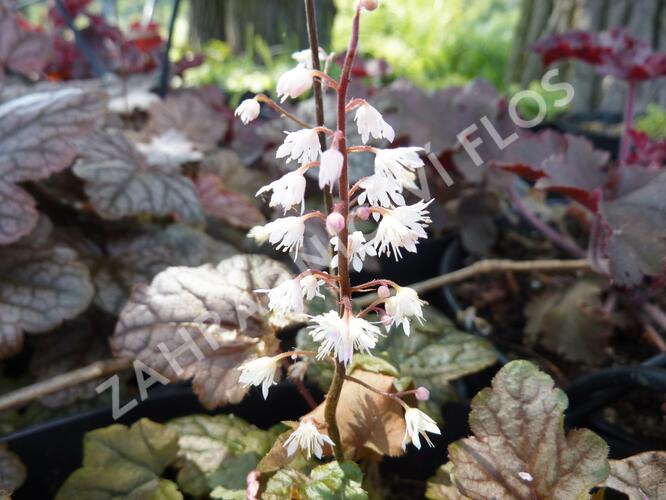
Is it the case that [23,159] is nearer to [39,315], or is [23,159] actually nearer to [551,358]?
[39,315]

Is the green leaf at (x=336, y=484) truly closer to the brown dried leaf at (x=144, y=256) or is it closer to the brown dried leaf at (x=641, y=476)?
the brown dried leaf at (x=641, y=476)

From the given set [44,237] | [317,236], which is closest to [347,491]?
[317,236]

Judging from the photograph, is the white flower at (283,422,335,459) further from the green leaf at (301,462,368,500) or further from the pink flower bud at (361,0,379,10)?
the pink flower bud at (361,0,379,10)

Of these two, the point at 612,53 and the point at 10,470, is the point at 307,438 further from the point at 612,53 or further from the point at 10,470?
the point at 612,53

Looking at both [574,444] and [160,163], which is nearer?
[574,444]

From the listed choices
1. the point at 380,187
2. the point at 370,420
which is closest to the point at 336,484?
the point at 370,420

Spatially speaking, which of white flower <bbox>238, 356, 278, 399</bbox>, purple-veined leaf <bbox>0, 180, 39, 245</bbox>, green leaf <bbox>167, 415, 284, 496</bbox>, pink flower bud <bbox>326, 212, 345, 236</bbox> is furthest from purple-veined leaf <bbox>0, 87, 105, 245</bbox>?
pink flower bud <bbox>326, 212, 345, 236</bbox>

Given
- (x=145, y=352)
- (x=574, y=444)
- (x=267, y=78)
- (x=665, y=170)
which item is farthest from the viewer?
(x=267, y=78)
